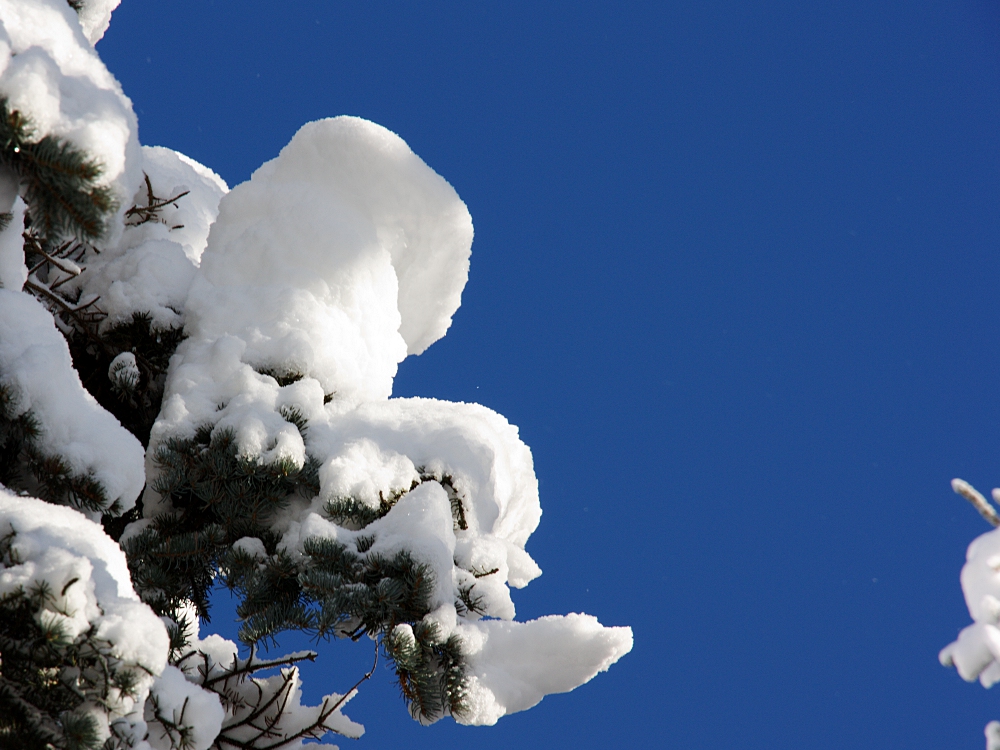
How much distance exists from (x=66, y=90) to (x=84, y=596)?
1.31 meters

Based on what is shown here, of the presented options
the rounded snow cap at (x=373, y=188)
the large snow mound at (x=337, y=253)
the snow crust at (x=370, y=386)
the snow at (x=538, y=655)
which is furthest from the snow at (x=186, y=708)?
the rounded snow cap at (x=373, y=188)

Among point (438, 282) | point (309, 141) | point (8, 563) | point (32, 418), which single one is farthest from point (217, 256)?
point (8, 563)

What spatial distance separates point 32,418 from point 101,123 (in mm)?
905

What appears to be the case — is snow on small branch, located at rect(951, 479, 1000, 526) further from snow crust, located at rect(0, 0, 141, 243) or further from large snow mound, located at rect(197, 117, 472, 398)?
large snow mound, located at rect(197, 117, 472, 398)

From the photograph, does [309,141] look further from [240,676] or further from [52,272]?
[240,676]

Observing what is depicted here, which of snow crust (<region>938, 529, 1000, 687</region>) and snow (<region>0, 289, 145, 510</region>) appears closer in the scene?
snow crust (<region>938, 529, 1000, 687</region>)

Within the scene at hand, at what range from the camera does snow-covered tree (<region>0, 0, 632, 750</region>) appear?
220 centimetres

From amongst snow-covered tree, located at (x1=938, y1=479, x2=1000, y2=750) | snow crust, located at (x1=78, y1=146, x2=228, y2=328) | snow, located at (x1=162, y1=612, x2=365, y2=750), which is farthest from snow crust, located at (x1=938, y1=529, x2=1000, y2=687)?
snow crust, located at (x1=78, y1=146, x2=228, y2=328)

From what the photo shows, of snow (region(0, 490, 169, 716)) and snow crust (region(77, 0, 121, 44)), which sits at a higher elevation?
snow crust (region(77, 0, 121, 44))

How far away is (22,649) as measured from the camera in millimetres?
2186

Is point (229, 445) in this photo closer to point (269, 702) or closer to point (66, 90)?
Result: point (269, 702)

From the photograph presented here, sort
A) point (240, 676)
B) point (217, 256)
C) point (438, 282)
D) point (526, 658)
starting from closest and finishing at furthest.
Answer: point (526, 658) < point (240, 676) < point (217, 256) < point (438, 282)

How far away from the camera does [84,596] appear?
2078 mm

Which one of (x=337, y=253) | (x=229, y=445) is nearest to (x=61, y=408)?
(x=229, y=445)
